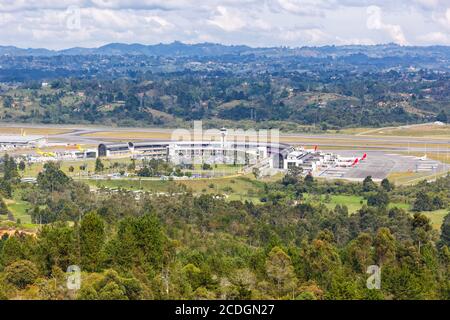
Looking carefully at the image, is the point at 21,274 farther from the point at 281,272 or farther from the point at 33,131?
the point at 33,131

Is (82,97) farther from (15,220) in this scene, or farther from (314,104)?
(15,220)

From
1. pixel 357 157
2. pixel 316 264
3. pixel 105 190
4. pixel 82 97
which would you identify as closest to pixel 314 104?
pixel 82 97

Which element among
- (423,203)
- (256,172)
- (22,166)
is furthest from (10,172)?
(423,203)

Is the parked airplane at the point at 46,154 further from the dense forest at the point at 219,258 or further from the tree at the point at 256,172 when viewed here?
the dense forest at the point at 219,258

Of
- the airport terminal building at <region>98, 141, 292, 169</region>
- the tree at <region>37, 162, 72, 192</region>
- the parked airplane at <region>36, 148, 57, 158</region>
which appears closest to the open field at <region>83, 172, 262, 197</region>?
the tree at <region>37, 162, 72, 192</region>

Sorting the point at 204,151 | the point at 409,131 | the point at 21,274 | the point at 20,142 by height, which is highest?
the point at 21,274

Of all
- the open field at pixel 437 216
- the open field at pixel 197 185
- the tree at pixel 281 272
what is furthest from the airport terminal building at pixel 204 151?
the tree at pixel 281 272

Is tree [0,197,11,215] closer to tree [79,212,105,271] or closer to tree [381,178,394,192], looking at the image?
tree [79,212,105,271]
